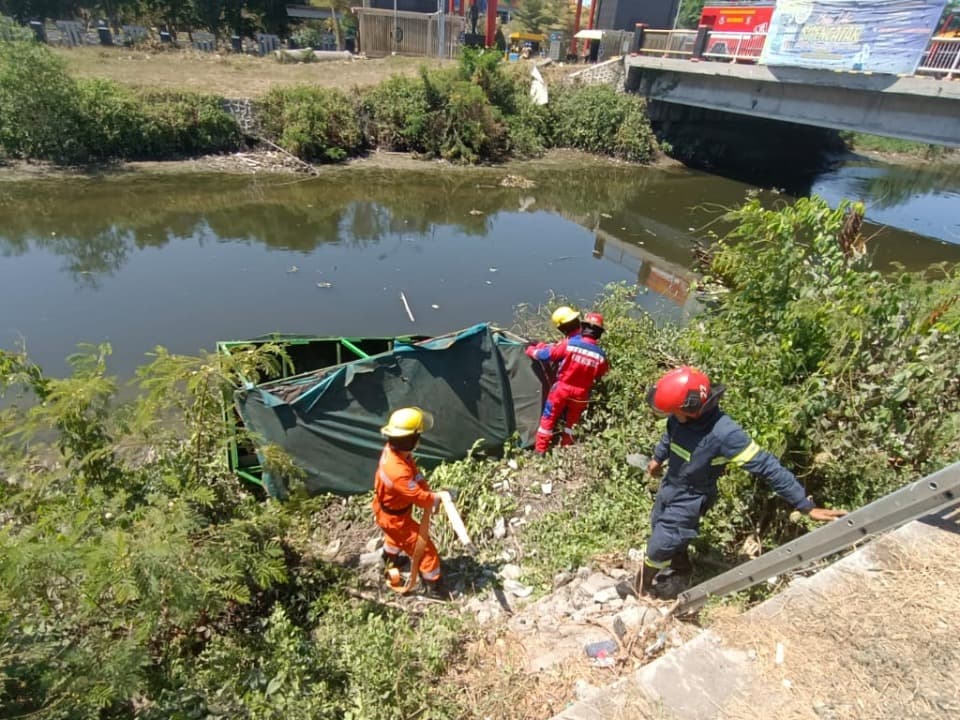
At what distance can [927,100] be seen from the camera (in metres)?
12.9

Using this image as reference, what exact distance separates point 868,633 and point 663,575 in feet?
4.55

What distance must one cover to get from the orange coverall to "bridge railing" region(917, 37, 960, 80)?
49.4 feet

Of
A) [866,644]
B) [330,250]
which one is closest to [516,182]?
[330,250]

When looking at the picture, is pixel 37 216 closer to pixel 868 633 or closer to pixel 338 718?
pixel 338 718

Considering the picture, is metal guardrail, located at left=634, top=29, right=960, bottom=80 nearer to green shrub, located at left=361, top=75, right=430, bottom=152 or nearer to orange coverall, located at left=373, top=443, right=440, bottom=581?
green shrub, located at left=361, top=75, right=430, bottom=152

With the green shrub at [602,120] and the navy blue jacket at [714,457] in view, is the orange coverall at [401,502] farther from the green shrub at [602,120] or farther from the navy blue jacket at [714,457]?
the green shrub at [602,120]

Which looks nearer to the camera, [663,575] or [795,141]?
[663,575]

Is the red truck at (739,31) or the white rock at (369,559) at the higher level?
the red truck at (739,31)

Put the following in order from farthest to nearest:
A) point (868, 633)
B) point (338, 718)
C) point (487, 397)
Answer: point (487, 397) → point (338, 718) → point (868, 633)

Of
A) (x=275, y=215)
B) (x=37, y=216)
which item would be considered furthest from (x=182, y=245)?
(x=37, y=216)

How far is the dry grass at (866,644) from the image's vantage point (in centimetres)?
209

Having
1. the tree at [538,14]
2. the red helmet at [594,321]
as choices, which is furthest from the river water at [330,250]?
the tree at [538,14]

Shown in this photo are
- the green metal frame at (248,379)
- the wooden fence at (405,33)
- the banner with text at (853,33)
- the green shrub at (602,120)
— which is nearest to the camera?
the green metal frame at (248,379)

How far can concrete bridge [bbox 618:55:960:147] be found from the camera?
12.7 metres
